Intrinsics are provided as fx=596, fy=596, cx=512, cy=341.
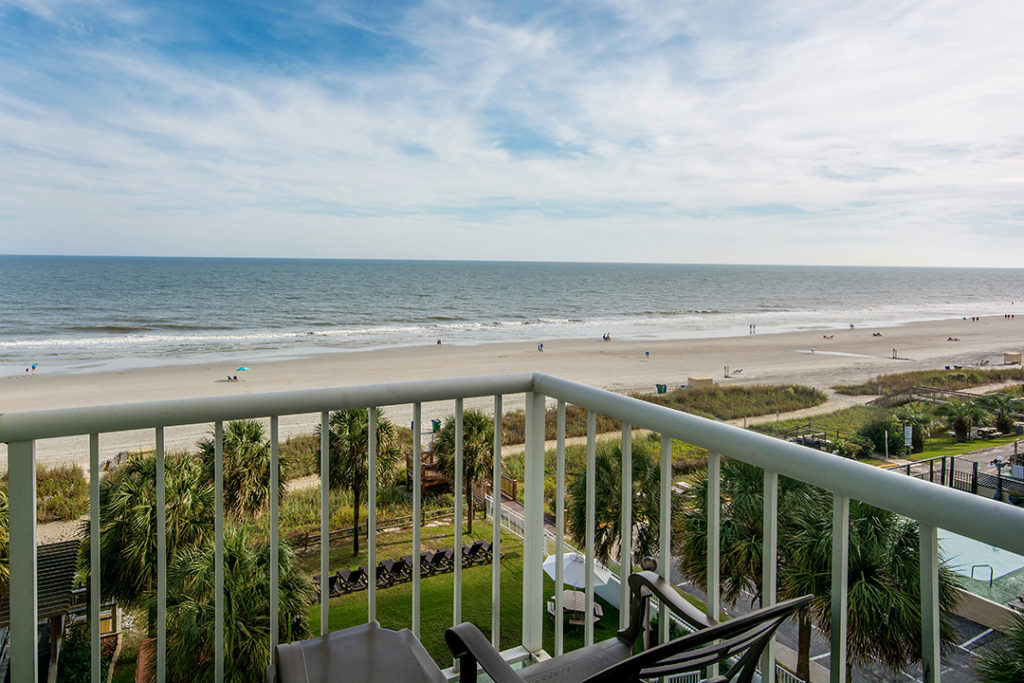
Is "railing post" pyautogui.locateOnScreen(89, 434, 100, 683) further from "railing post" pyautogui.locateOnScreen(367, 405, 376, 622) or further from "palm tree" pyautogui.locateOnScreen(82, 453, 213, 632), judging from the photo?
"palm tree" pyautogui.locateOnScreen(82, 453, 213, 632)

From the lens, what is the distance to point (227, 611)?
4.02 metres

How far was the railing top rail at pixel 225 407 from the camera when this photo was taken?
116 cm

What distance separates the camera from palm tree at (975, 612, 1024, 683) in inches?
32.4

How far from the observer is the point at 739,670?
80cm

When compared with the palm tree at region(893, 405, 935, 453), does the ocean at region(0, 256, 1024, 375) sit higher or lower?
higher

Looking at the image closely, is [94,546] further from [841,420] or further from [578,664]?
[841,420]

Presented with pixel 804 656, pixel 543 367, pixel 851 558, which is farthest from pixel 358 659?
pixel 543 367

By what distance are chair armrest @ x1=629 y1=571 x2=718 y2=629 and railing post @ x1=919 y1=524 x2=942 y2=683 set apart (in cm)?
30

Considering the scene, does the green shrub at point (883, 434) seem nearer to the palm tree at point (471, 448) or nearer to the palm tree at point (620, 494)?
the palm tree at point (471, 448)

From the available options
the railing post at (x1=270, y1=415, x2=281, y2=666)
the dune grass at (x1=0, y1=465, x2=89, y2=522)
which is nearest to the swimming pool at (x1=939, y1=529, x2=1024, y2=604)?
the railing post at (x1=270, y1=415, x2=281, y2=666)

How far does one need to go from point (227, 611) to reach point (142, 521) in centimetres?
102

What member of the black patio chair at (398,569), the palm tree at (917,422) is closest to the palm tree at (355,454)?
the black patio chair at (398,569)

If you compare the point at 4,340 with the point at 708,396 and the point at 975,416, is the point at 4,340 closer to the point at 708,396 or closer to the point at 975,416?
the point at 708,396

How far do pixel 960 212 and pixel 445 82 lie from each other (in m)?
13.3
